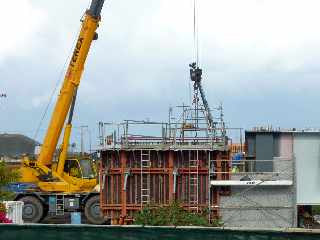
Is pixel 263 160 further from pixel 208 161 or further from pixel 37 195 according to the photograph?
pixel 37 195

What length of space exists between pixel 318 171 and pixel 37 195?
1358 centimetres

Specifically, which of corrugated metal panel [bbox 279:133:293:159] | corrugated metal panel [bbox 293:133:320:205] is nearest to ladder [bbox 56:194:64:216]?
corrugated metal panel [bbox 279:133:293:159]

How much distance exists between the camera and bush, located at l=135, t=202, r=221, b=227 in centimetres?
2130

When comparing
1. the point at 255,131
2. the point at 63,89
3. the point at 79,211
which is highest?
the point at 63,89

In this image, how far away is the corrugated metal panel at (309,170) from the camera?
23891mm

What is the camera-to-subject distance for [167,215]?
72.2 feet

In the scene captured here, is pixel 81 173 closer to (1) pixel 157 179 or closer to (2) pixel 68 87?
(2) pixel 68 87

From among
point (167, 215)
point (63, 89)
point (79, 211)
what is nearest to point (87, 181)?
point (79, 211)

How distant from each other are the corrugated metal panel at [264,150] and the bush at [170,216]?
3.22 m

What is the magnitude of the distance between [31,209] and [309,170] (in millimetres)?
13472

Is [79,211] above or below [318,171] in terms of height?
below

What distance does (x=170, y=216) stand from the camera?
21859mm

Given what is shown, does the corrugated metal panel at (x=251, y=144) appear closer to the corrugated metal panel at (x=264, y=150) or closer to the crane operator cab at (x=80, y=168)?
the corrugated metal panel at (x=264, y=150)

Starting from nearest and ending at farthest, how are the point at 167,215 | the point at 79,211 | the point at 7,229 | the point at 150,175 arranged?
the point at 7,229 < the point at 167,215 < the point at 150,175 < the point at 79,211
